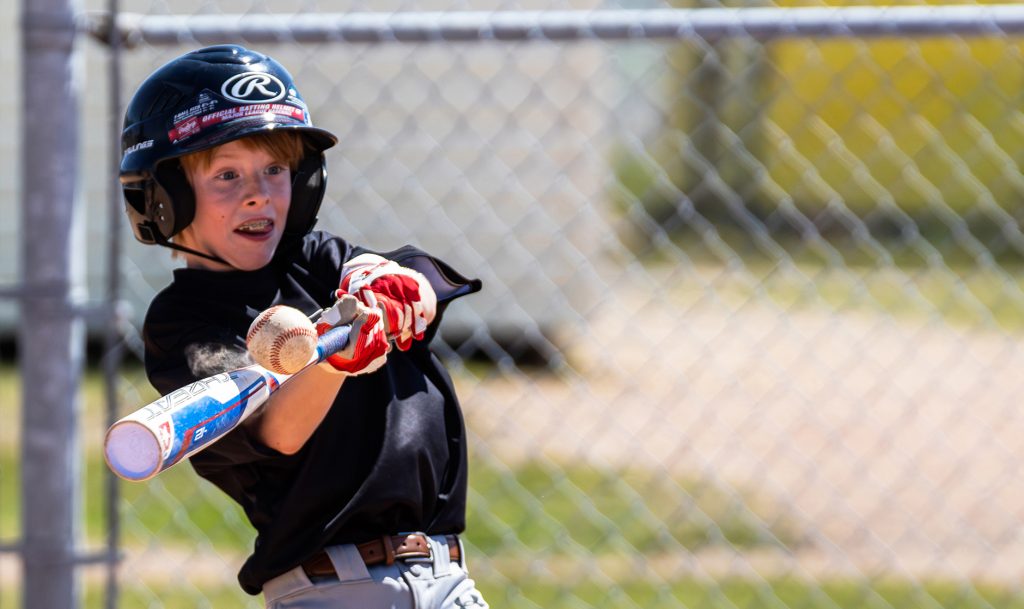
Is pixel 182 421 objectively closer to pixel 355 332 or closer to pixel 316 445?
pixel 355 332

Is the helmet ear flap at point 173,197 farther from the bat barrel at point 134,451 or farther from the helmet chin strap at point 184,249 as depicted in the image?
the bat barrel at point 134,451

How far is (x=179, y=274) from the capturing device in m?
2.34

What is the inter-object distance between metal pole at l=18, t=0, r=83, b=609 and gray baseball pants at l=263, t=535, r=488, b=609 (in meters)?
0.97

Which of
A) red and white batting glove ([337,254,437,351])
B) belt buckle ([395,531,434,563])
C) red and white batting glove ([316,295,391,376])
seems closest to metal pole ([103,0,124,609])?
belt buckle ([395,531,434,563])

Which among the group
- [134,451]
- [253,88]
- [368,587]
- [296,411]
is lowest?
[368,587]

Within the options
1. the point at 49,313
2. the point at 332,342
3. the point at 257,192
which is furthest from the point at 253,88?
the point at 49,313

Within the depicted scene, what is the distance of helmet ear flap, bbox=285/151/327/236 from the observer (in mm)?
2359

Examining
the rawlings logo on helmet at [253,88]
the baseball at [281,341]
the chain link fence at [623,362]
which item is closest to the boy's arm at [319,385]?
the baseball at [281,341]

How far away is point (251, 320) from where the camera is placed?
88.9 inches

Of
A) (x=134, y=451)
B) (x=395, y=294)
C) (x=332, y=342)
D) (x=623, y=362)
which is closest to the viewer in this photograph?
(x=134, y=451)

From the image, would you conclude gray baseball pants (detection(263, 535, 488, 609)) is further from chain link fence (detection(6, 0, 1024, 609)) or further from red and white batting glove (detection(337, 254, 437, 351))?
chain link fence (detection(6, 0, 1024, 609))

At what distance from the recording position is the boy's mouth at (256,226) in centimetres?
228

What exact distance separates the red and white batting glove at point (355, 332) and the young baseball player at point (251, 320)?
8.2 inches

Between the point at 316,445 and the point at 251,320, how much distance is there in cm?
23
